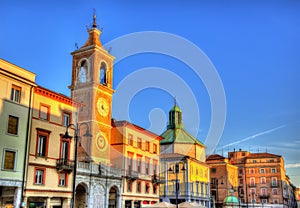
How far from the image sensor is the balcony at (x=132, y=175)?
45.9m

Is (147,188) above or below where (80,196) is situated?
above

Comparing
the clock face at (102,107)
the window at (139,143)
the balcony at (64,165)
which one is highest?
the clock face at (102,107)

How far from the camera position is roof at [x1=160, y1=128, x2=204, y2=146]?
232ft

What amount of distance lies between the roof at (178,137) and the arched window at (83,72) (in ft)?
95.4

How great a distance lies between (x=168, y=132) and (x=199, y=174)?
419 inches

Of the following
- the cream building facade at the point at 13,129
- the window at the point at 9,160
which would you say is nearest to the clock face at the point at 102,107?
the cream building facade at the point at 13,129

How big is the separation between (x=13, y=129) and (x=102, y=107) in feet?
48.0

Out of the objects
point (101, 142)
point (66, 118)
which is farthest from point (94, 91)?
point (66, 118)

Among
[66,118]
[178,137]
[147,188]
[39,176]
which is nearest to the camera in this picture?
[39,176]

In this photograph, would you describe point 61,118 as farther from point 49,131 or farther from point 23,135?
point 23,135

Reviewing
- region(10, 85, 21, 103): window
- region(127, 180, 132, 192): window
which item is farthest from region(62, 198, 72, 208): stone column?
region(127, 180, 132, 192): window

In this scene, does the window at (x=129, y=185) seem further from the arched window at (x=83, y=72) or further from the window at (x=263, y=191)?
the window at (x=263, y=191)

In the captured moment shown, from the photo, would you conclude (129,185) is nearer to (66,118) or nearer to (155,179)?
(155,179)

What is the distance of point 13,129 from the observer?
30281 mm
